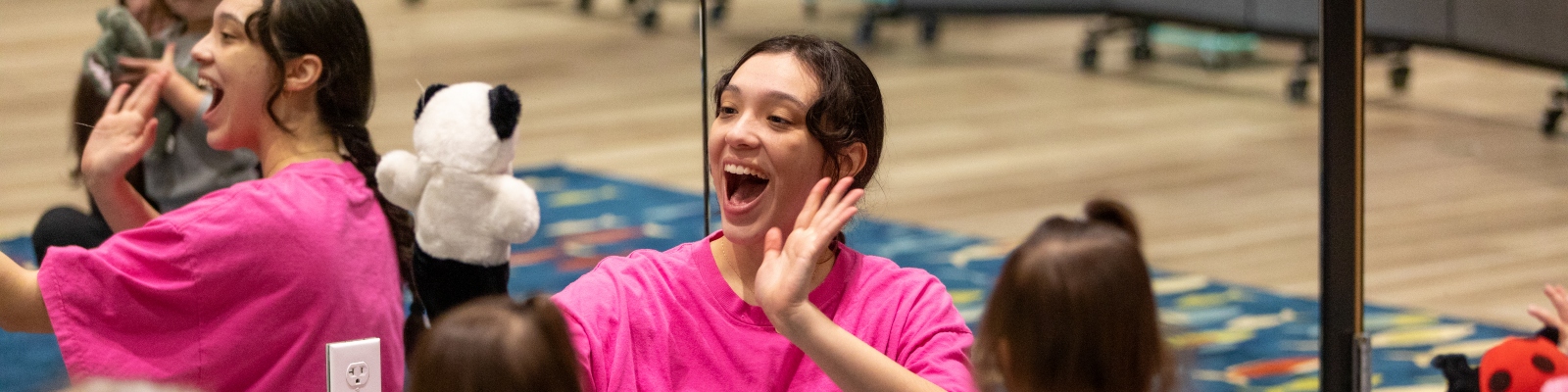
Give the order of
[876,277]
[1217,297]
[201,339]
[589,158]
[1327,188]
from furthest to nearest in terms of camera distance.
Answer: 1. [589,158]
2. [1217,297]
3. [201,339]
4. [1327,188]
5. [876,277]

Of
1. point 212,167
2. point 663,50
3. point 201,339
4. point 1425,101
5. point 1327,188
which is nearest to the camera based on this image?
point 1327,188

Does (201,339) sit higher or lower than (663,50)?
higher

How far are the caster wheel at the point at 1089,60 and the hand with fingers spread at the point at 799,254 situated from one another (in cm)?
539

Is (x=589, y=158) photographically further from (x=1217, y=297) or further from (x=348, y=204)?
(x=348, y=204)

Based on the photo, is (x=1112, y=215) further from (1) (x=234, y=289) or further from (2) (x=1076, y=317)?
(1) (x=234, y=289)

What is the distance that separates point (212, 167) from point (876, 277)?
160 cm

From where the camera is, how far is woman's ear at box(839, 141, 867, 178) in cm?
166

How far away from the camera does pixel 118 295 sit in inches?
74.9

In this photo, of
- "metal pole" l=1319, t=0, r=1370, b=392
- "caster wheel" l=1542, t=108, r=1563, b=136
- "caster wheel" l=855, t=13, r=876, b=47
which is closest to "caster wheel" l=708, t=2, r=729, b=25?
"caster wheel" l=855, t=13, r=876, b=47

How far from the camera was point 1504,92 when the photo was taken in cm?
611

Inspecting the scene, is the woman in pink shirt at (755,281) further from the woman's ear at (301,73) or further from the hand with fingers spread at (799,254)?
the woman's ear at (301,73)

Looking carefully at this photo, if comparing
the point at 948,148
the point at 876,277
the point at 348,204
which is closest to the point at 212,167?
the point at 348,204

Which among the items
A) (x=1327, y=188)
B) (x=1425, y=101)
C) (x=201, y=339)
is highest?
(x=1327, y=188)

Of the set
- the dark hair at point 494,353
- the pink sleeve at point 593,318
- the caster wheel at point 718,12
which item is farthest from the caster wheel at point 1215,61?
the dark hair at point 494,353
